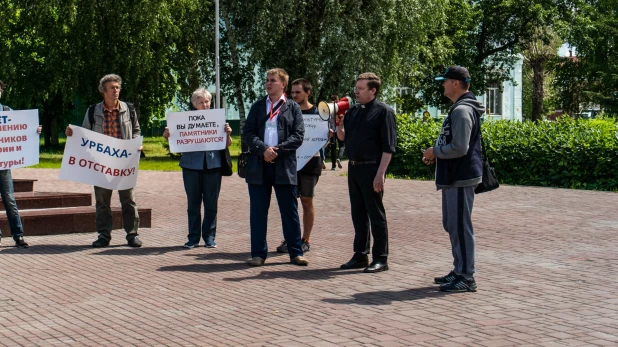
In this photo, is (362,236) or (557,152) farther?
(557,152)

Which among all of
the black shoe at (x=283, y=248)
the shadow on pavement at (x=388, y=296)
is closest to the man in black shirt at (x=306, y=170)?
the black shoe at (x=283, y=248)

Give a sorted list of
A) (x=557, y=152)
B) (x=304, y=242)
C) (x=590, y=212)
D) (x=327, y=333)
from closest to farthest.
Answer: (x=327, y=333) < (x=304, y=242) < (x=590, y=212) < (x=557, y=152)

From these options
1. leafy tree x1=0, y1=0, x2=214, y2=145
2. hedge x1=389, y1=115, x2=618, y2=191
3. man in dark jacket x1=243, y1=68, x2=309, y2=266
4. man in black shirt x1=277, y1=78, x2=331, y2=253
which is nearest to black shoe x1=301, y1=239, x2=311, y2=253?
man in black shirt x1=277, y1=78, x2=331, y2=253

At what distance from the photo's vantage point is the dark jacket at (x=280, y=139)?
355 inches

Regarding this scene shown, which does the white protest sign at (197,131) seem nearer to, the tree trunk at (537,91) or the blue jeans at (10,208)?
the blue jeans at (10,208)

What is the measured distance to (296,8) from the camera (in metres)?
32.8

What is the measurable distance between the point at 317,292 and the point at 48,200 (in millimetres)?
6403

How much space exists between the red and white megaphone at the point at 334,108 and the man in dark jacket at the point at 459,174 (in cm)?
176

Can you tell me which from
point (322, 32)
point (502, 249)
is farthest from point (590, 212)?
point (322, 32)

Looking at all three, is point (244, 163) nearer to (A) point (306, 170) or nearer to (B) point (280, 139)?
(B) point (280, 139)

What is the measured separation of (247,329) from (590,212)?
8924mm

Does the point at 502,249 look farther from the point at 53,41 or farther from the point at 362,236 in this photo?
the point at 53,41

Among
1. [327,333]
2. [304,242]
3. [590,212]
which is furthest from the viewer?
[590,212]

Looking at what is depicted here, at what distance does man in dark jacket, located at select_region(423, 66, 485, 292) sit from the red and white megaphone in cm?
176
